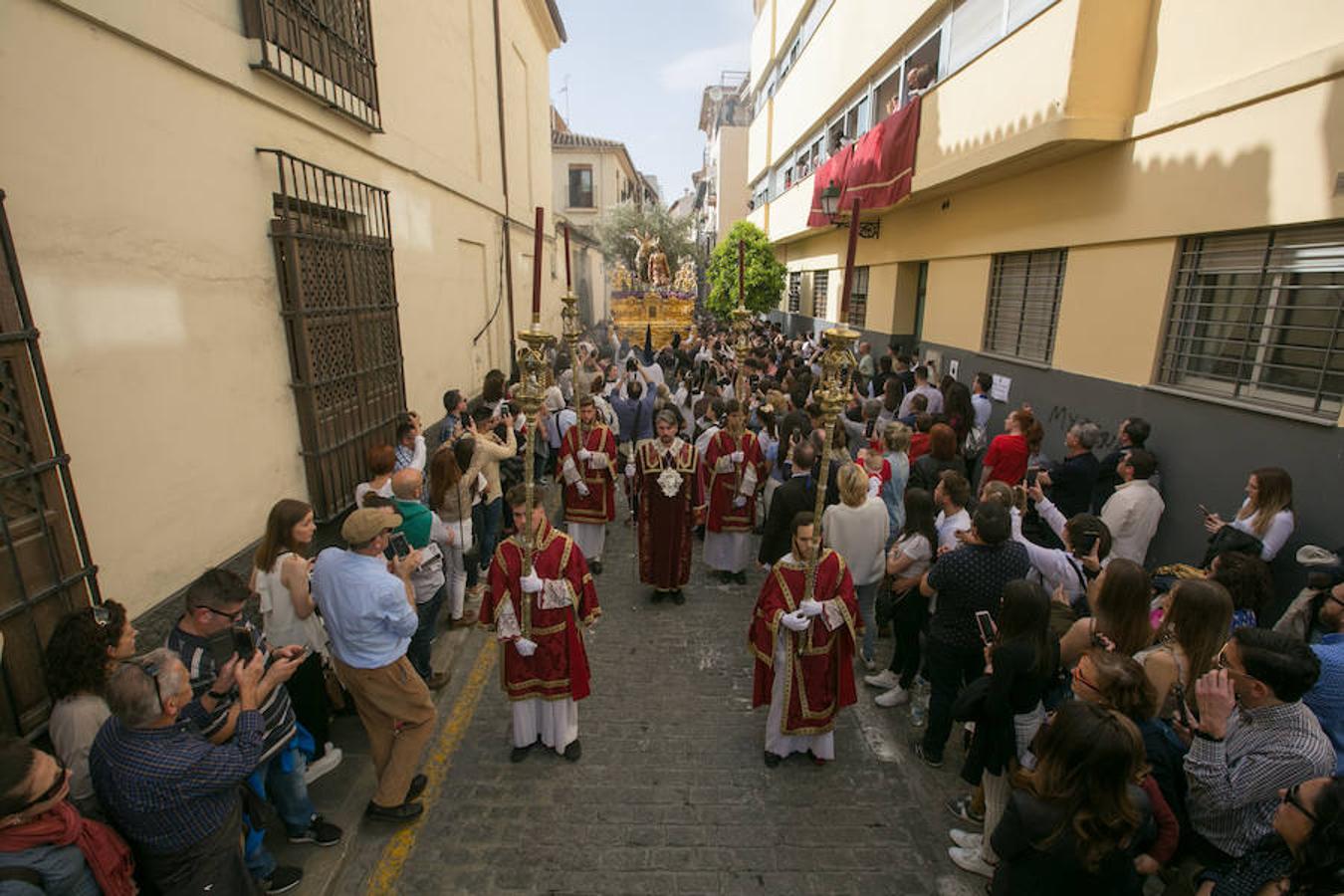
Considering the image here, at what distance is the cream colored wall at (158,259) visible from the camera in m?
3.17

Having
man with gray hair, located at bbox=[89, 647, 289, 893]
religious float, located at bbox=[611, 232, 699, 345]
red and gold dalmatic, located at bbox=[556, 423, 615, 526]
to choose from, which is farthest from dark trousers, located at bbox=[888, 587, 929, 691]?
religious float, located at bbox=[611, 232, 699, 345]

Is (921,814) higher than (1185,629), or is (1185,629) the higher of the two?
(1185,629)

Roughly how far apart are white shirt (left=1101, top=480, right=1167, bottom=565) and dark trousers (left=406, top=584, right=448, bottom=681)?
5.23 m

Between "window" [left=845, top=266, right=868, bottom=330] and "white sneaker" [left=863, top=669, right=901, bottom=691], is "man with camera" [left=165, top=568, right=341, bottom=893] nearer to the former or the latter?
"white sneaker" [left=863, top=669, right=901, bottom=691]

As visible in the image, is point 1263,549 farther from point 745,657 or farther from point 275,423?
point 275,423

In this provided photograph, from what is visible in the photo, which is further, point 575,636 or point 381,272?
point 381,272

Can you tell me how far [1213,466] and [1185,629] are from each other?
360 cm

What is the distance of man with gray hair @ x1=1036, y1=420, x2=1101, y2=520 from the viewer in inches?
230

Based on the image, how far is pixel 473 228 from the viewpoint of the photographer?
10844 millimetres

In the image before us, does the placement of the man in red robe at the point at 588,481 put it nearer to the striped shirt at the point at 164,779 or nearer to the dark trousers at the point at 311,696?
the dark trousers at the point at 311,696

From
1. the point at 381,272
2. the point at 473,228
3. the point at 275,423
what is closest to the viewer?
the point at 275,423

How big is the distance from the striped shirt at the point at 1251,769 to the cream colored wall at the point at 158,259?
5384 millimetres

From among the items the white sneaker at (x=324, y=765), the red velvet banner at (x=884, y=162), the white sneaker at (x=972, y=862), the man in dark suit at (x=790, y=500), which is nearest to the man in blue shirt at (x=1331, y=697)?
the white sneaker at (x=972, y=862)

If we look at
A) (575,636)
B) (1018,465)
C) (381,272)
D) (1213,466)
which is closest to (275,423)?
(381,272)
